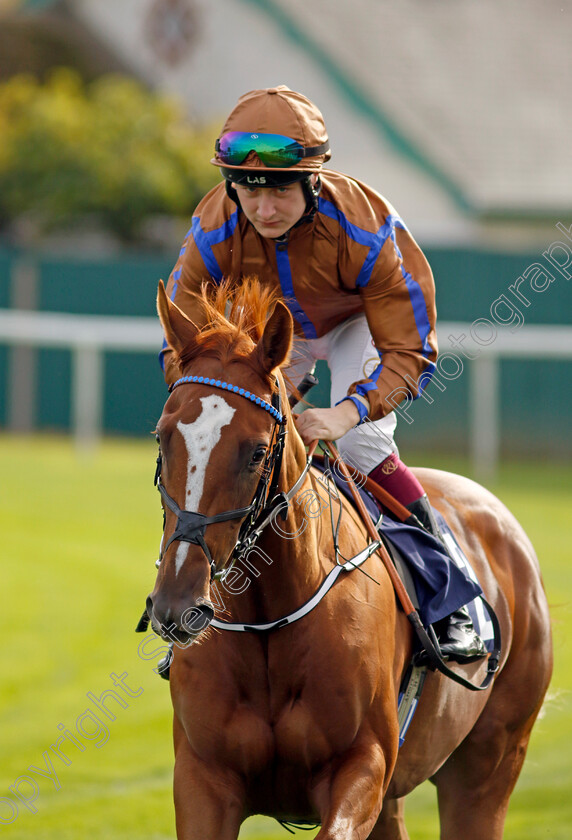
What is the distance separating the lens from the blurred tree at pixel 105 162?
628 inches

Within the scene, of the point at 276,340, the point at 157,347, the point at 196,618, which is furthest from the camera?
the point at 157,347

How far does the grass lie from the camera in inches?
211

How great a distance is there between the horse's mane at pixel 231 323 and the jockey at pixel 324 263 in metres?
0.13

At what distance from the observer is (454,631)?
362 centimetres

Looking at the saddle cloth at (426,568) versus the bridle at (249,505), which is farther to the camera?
the saddle cloth at (426,568)

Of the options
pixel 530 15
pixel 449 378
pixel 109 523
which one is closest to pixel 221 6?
pixel 530 15

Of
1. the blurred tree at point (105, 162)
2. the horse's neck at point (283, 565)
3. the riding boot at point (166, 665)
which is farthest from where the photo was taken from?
the blurred tree at point (105, 162)


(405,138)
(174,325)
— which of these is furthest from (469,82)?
(174,325)

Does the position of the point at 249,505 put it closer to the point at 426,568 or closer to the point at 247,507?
the point at 247,507

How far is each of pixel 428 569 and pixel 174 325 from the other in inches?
46.5

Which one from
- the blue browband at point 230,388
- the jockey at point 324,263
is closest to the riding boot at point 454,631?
the jockey at point 324,263

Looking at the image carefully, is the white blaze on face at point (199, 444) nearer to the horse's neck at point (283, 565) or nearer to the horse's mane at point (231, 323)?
the horse's mane at point (231, 323)

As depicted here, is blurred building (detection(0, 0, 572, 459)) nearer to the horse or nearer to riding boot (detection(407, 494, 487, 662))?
riding boot (detection(407, 494, 487, 662))

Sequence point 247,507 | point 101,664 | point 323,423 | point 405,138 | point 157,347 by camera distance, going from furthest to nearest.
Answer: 1. point 405,138
2. point 157,347
3. point 101,664
4. point 323,423
5. point 247,507
